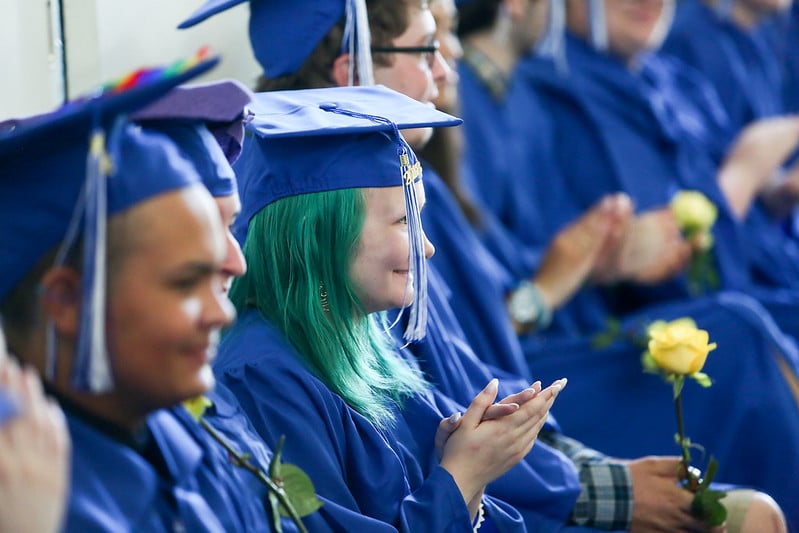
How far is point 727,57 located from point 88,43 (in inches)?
121

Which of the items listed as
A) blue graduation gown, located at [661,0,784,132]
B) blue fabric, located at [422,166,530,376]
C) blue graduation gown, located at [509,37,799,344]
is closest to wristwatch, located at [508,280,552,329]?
blue fabric, located at [422,166,530,376]

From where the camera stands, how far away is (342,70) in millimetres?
2168

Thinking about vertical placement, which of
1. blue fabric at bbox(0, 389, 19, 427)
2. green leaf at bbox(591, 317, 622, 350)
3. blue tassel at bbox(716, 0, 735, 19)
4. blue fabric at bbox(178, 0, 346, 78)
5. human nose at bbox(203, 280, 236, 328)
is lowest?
green leaf at bbox(591, 317, 622, 350)

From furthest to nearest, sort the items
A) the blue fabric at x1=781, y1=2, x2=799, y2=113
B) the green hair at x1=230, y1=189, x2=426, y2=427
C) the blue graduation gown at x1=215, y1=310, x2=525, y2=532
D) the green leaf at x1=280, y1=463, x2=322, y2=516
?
the blue fabric at x1=781, y1=2, x2=799, y2=113, the green hair at x1=230, y1=189, x2=426, y2=427, the blue graduation gown at x1=215, y1=310, x2=525, y2=532, the green leaf at x1=280, y1=463, x2=322, y2=516

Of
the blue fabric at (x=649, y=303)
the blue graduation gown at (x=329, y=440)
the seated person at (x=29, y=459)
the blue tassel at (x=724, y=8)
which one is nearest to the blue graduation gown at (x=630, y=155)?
the blue fabric at (x=649, y=303)

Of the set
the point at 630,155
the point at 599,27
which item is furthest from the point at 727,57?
the point at 630,155

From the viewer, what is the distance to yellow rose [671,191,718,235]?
132 inches

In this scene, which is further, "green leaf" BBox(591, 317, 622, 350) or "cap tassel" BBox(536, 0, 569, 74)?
"cap tassel" BBox(536, 0, 569, 74)

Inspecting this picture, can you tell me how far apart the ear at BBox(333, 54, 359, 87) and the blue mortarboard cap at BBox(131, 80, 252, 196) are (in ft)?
2.44

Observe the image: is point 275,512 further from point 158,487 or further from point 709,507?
point 709,507

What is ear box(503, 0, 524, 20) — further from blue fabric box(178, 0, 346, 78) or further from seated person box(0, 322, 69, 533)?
seated person box(0, 322, 69, 533)

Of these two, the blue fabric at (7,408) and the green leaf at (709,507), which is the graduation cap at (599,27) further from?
the blue fabric at (7,408)

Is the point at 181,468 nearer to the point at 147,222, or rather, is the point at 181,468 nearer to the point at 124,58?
the point at 147,222

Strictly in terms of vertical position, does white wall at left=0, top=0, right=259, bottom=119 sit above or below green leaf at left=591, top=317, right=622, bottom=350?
above
